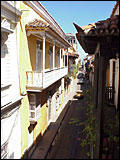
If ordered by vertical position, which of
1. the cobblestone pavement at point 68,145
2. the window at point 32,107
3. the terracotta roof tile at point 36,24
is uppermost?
the terracotta roof tile at point 36,24

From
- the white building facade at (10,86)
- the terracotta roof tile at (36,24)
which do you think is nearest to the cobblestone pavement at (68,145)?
the white building facade at (10,86)

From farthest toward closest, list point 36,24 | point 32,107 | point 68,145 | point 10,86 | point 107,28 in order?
1. point 68,145
2. point 32,107
3. point 36,24
4. point 10,86
5. point 107,28

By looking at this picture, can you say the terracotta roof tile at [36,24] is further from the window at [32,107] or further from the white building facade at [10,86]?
the window at [32,107]

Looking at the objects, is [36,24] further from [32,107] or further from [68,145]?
[68,145]

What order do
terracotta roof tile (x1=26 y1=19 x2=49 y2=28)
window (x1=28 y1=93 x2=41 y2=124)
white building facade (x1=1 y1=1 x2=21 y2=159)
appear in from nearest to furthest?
white building facade (x1=1 y1=1 x2=21 y2=159)
terracotta roof tile (x1=26 y1=19 x2=49 y2=28)
window (x1=28 y1=93 x2=41 y2=124)

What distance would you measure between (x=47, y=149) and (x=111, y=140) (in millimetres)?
5819

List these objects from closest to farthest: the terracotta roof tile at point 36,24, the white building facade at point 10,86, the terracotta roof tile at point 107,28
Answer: the terracotta roof tile at point 107,28 < the white building facade at point 10,86 < the terracotta roof tile at point 36,24

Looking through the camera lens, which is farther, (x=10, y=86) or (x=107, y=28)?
(x=10, y=86)

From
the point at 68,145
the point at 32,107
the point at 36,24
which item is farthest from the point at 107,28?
the point at 68,145

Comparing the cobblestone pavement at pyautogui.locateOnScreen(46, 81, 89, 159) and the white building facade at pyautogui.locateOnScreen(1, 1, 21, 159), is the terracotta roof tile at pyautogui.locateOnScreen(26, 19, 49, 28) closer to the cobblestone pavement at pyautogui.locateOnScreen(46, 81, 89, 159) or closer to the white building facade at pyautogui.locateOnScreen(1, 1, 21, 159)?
the white building facade at pyautogui.locateOnScreen(1, 1, 21, 159)

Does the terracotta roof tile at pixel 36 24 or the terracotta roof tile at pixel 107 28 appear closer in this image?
the terracotta roof tile at pixel 107 28

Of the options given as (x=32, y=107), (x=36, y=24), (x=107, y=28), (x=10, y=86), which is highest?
(x=36, y=24)

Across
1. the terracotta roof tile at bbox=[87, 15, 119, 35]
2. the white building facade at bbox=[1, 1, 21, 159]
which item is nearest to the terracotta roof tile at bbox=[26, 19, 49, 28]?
the white building facade at bbox=[1, 1, 21, 159]

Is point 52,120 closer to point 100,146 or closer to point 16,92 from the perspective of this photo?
point 16,92
